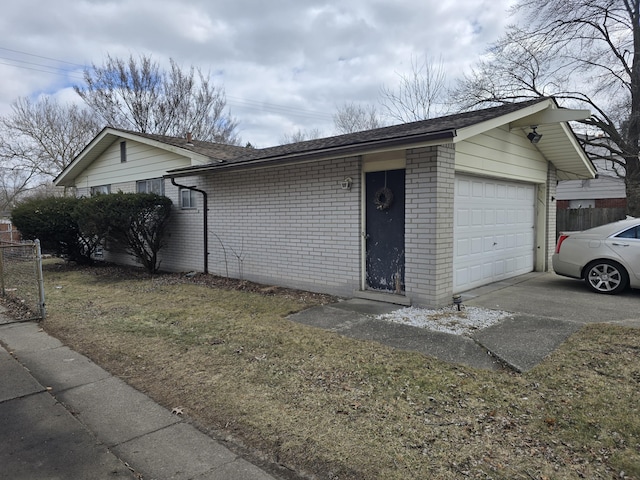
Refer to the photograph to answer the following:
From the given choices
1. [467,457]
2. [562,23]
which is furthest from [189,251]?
Result: [562,23]

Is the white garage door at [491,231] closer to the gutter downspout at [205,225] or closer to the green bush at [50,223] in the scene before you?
the gutter downspout at [205,225]

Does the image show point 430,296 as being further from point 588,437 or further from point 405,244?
point 588,437

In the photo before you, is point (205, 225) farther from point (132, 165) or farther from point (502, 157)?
point (502, 157)

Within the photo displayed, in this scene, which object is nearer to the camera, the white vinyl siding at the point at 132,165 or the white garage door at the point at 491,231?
the white garage door at the point at 491,231

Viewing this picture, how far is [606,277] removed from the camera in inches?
286

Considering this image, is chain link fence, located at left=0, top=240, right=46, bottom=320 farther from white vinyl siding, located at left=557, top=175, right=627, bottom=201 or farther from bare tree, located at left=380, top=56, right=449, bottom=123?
white vinyl siding, located at left=557, top=175, right=627, bottom=201

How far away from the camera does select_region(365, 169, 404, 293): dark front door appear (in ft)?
22.2

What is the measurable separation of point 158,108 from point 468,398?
28.0 meters

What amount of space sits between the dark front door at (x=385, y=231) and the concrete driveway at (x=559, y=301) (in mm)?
1305

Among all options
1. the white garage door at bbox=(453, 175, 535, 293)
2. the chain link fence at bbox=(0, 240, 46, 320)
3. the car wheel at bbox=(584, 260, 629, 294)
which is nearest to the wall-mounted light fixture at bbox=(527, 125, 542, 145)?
the white garage door at bbox=(453, 175, 535, 293)

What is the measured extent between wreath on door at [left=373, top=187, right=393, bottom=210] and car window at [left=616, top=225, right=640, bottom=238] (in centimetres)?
413

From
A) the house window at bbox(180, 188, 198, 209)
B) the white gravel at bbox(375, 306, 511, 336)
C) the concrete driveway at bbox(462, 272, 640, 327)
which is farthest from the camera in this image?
the house window at bbox(180, 188, 198, 209)

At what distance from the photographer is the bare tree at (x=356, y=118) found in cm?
2852

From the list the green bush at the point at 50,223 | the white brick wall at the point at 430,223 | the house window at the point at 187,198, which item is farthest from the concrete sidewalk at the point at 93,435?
the green bush at the point at 50,223
